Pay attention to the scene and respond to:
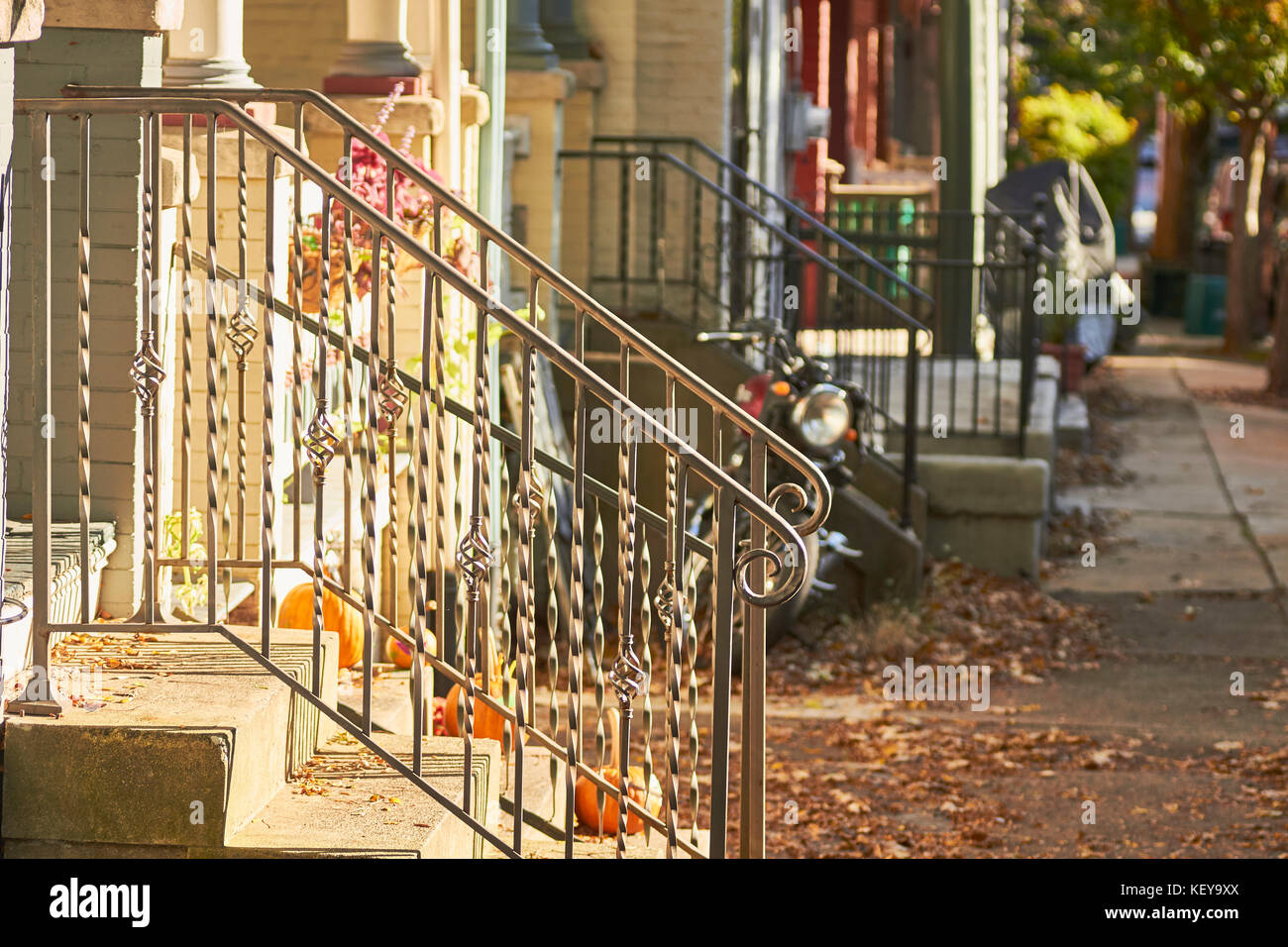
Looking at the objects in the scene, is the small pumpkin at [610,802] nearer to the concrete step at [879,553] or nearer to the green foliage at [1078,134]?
the concrete step at [879,553]

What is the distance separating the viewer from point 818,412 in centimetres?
835

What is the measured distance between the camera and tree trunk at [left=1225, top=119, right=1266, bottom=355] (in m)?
20.4

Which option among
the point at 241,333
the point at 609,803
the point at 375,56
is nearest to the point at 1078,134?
the point at 375,56

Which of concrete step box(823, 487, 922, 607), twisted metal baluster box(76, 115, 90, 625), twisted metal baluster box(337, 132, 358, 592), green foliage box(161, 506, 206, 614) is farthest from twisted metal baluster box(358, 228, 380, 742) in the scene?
concrete step box(823, 487, 922, 607)

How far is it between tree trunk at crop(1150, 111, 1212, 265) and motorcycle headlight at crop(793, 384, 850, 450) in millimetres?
19937

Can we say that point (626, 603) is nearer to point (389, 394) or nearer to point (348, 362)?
point (389, 394)

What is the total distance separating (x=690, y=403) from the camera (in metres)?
9.41

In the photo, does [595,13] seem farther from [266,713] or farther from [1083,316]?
[1083,316]

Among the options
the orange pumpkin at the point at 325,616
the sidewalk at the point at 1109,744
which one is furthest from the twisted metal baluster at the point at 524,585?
the sidewalk at the point at 1109,744

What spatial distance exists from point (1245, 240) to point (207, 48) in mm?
17507

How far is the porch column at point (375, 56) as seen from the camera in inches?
275

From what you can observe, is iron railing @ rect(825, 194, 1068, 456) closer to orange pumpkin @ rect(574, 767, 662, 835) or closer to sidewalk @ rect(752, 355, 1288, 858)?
sidewalk @ rect(752, 355, 1288, 858)

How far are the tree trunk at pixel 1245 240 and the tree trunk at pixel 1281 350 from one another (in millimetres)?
2258
